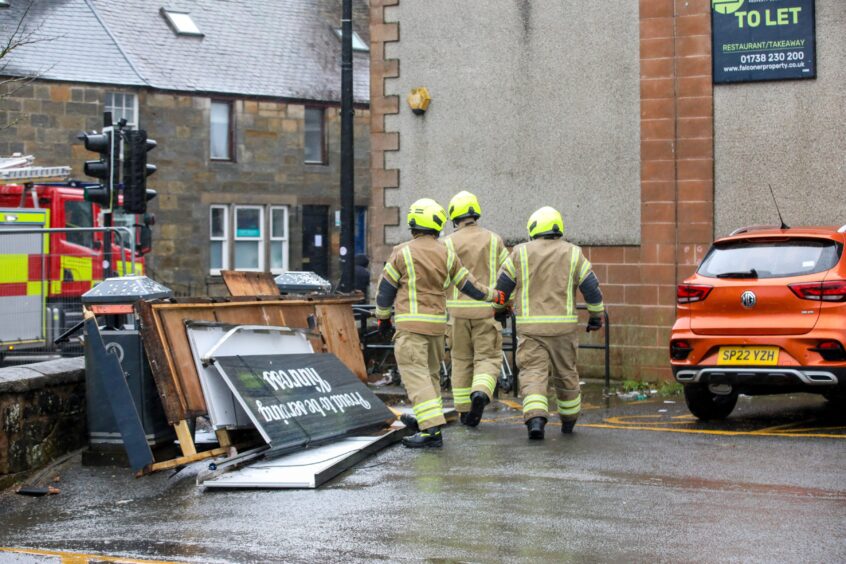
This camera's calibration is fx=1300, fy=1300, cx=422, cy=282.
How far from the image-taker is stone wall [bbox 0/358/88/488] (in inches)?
345

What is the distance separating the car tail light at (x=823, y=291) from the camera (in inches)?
398

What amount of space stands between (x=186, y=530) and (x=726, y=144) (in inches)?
358

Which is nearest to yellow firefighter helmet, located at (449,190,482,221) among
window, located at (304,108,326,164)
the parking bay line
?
the parking bay line

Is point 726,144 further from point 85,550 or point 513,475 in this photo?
point 85,550

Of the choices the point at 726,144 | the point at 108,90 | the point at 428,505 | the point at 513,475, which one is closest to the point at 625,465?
the point at 513,475

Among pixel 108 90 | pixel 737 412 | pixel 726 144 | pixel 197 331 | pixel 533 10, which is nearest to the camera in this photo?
pixel 197 331

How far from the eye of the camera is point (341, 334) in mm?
11422

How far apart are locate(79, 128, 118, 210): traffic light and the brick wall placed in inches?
239

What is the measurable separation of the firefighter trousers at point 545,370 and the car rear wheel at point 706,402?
4.35 ft

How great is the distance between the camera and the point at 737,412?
38.9 ft

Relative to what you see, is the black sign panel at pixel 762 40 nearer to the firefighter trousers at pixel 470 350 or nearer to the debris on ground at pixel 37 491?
the firefighter trousers at pixel 470 350

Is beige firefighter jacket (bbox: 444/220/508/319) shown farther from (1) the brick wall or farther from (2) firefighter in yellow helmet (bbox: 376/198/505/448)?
(1) the brick wall

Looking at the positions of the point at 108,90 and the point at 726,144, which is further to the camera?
the point at 108,90

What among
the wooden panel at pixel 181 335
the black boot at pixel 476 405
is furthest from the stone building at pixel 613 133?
the wooden panel at pixel 181 335
